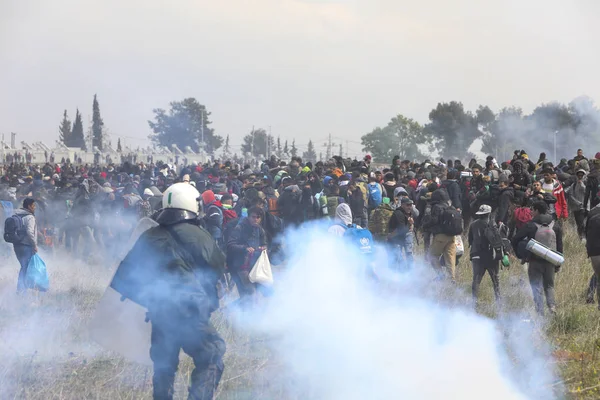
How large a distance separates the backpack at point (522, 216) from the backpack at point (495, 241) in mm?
1407

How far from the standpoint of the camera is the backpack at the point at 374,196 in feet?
49.6

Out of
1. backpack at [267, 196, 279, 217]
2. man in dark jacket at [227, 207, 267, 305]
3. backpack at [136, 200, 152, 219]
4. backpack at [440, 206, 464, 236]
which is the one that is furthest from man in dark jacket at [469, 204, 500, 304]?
backpack at [136, 200, 152, 219]

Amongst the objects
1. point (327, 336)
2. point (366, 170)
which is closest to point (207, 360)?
point (327, 336)

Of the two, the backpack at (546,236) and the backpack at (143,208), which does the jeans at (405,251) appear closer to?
the backpack at (546,236)

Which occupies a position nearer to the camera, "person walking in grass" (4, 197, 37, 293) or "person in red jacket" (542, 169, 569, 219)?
"person walking in grass" (4, 197, 37, 293)

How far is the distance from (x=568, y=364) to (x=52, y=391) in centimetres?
504

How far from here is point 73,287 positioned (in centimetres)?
Answer: 1150

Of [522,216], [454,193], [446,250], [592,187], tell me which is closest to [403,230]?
[446,250]

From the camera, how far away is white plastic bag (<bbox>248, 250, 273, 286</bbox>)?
9070 mm

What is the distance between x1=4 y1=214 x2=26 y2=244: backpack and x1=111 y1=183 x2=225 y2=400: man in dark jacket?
5.76m

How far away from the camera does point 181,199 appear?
595 centimetres

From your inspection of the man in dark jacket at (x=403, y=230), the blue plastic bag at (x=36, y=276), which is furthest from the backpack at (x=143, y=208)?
the man in dark jacket at (x=403, y=230)

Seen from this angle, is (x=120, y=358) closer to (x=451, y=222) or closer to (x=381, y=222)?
(x=451, y=222)

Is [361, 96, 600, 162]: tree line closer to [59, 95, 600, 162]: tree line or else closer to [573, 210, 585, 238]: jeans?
[59, 95, 600, 162]: tree line
